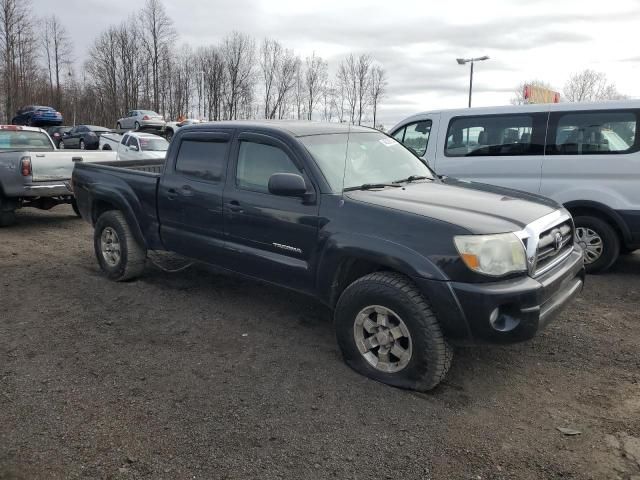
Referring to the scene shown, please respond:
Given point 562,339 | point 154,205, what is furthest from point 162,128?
point 562,339

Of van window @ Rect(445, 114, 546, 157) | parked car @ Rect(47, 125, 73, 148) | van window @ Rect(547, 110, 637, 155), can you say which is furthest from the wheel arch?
parked car @ Rect(47, 125, 73, 148)

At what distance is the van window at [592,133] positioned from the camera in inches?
233

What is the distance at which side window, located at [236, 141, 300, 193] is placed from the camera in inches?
163

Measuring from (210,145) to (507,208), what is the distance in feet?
8.73

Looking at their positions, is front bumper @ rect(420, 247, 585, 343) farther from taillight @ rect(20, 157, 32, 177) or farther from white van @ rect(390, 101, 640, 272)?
taillight @ rect(20, 157, 32, 177)

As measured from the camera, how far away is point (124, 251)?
5574 millimetres

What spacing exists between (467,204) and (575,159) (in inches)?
131

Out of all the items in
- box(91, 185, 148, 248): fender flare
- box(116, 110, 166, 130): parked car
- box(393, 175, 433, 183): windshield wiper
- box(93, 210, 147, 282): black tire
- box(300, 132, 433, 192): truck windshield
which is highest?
box(116, 110, 166, 130): parked car

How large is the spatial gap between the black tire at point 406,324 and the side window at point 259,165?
3.80ft

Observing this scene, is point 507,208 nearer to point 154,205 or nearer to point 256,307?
point 256,307

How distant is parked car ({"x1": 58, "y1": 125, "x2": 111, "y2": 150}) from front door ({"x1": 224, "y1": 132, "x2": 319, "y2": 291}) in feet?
78.4

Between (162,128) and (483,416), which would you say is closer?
(483,416)

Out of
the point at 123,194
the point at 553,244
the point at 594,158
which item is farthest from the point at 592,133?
the point at 123,194

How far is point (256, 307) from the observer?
5.03 meters
